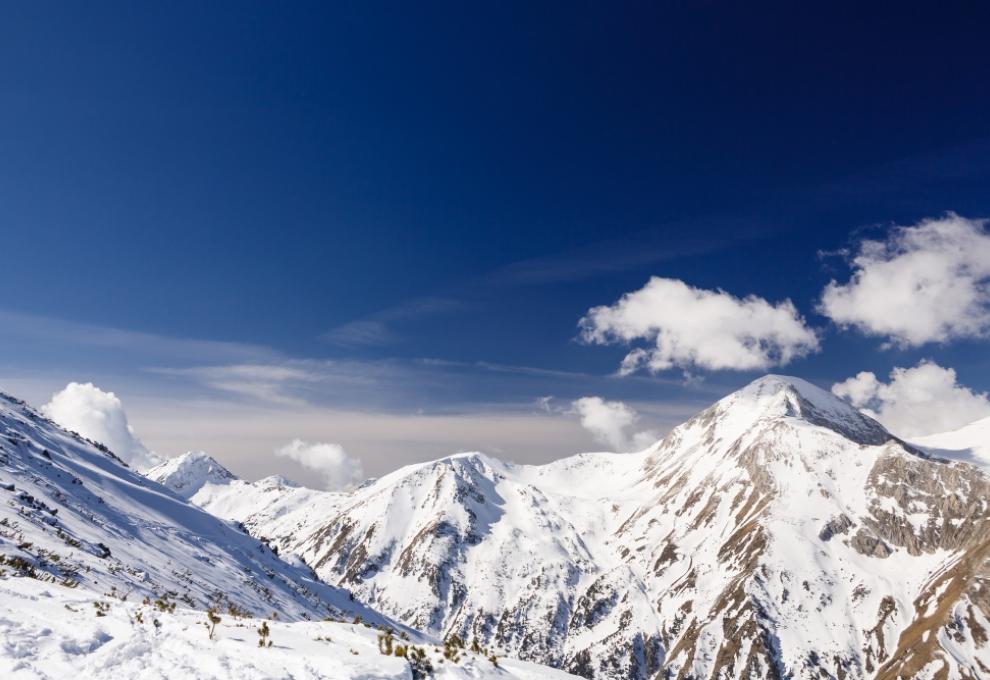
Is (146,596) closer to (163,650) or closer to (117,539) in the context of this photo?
(117,539)

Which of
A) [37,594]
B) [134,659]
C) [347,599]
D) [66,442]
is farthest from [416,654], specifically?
[66,442]

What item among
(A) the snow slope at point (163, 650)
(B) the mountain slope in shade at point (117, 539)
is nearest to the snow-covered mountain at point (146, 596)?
(A) the snow slope at point (163, 650)

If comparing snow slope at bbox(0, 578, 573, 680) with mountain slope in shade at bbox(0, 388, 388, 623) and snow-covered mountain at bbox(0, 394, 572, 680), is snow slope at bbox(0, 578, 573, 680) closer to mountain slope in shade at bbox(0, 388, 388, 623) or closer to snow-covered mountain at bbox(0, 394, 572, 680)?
snow-covered mountain at bbox(0, 394, 572, 680)

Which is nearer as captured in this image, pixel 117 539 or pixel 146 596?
pixel 146 596

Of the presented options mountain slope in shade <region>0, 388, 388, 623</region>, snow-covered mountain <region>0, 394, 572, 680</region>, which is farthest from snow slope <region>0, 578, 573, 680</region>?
mountain slope in shade <region>0, 388, 388, 623</region>

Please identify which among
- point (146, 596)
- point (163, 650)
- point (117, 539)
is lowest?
point (117, 539)

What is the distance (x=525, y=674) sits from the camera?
19969mm

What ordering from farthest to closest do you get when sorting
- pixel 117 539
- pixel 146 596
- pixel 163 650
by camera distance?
pixel 117 539 → pixel 146 596 → pixel 163 650

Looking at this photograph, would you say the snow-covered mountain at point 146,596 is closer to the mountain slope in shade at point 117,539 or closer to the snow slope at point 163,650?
the snow slope at point 163,650

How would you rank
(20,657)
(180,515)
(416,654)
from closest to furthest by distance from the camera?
1. (20,657)
2. (416,654)
3. (180,515)

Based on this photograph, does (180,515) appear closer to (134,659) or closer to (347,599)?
(347,599)

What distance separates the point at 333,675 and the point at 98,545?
4510cm

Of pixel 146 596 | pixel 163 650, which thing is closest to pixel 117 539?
pixel 146 596

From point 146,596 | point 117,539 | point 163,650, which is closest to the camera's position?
point 163,650
